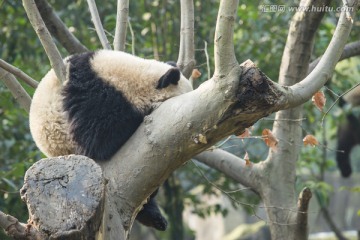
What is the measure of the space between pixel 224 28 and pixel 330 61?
2.46 feet

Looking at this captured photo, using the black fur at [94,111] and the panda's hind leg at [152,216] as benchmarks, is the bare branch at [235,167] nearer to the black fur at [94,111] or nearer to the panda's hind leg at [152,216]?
the panda's hind leg at [152,216]

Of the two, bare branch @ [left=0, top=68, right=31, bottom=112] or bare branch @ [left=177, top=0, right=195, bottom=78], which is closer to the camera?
bare branch @ [left=0, top=68, right=31, bottom=112]

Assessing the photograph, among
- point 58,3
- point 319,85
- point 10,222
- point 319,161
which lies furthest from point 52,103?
point 319,161

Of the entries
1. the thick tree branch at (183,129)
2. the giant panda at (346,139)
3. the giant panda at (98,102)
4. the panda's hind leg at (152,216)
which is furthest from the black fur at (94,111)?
the giant panda at (346,139)

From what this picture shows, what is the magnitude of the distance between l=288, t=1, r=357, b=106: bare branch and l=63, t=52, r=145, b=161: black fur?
3.23 feet

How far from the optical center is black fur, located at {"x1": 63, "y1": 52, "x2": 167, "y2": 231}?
11.4 ft

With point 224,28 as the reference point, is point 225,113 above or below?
below

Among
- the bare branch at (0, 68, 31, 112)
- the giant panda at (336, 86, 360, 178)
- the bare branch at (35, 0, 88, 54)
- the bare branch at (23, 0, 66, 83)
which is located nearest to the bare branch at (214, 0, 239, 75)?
the bare branch at (23, 0, 66, 83)

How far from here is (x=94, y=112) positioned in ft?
11.7

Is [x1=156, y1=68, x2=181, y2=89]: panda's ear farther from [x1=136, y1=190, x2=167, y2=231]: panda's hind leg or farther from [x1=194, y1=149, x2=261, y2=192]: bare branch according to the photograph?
[x1=194, y1=149, x2=261, y2=192]: bare branch

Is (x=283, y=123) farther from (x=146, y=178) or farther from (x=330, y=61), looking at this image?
(x=146, y=178)

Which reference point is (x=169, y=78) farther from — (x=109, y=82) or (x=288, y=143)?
(x=288, y=143)

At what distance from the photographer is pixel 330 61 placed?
10.5 ft

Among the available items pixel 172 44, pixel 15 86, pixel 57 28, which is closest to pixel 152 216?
pixel 15 86
